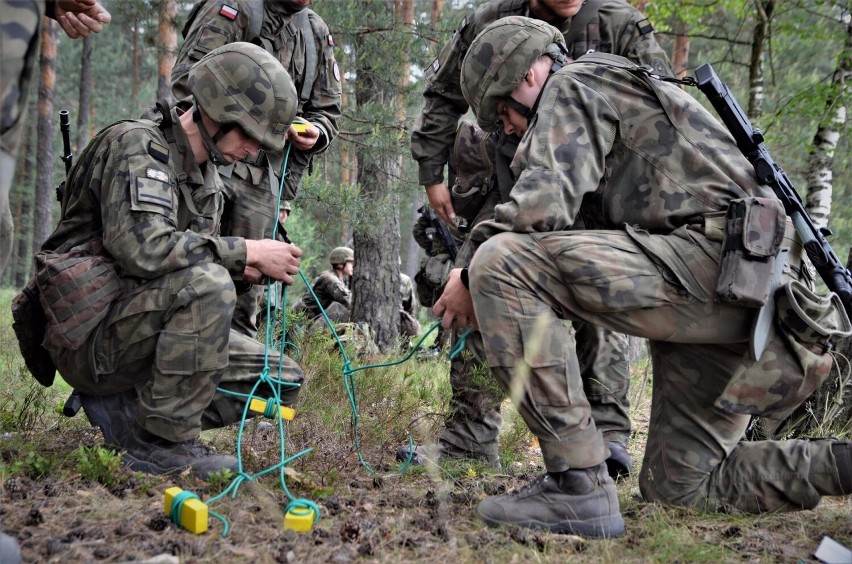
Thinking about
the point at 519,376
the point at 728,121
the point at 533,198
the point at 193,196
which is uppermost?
the point at 728,121

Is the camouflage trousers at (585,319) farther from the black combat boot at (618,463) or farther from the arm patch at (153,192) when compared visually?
the arm patch at (153,192)

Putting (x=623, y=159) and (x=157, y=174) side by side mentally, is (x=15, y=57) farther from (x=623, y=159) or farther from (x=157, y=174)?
(x=623, y=159)

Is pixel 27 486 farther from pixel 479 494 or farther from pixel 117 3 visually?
pixel 117 3

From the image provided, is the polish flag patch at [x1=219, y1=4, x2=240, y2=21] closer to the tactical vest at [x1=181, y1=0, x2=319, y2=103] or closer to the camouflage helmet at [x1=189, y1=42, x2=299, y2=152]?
the tactical vest at [x1=181, y1=0, x2=319, y2=103]

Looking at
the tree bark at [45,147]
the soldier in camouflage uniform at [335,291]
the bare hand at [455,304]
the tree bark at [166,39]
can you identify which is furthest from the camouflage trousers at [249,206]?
the tree bark at [45,147]

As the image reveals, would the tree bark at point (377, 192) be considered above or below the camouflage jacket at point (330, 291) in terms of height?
above

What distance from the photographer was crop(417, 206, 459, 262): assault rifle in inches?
309

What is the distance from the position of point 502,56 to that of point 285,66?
201 cm

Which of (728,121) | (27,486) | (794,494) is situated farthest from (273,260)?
(794,494)

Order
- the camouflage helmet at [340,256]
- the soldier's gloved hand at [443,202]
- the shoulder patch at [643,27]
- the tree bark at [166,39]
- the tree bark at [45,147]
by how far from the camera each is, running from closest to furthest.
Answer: the shoulder patch at [643,27] < the soldier's gloved hand at [443,202] < the tree bark at [166,39] < the camouflage helmet at [340,256] < the tree bark at [45,147]

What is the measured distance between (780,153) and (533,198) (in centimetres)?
1528

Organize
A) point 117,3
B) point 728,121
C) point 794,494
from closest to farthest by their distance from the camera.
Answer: point 794,494 < point 728,121 < point 117,3

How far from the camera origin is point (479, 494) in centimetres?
306

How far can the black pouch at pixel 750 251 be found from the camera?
2.59m
